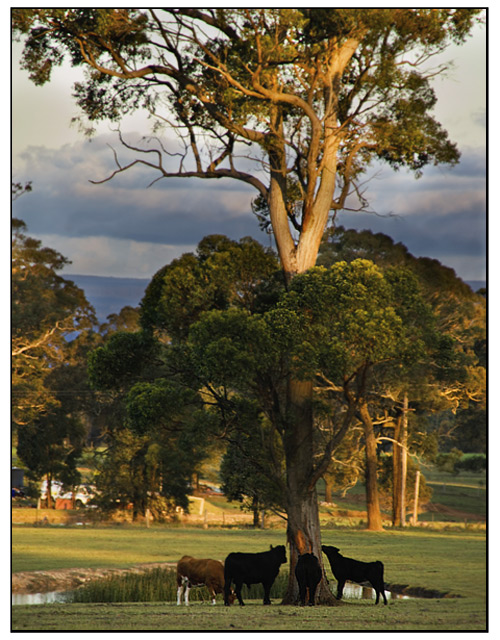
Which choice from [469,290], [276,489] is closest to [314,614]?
[276,489]

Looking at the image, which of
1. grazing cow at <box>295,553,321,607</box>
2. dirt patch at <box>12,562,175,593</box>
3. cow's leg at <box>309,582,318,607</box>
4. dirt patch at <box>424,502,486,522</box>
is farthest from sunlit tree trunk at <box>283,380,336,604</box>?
dirt patch at <box>424,502,486,522</box>

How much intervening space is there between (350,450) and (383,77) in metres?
24.1

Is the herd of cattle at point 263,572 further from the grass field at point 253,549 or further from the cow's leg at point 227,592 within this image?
the grass field at point 253,549

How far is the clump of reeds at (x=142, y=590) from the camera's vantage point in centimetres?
1548

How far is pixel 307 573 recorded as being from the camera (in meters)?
11.6

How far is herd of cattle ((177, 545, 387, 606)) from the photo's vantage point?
10867mm

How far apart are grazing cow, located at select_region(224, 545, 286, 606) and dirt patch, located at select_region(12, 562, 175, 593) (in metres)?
6.98

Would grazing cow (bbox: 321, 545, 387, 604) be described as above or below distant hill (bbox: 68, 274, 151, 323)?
below

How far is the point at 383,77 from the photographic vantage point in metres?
14.0

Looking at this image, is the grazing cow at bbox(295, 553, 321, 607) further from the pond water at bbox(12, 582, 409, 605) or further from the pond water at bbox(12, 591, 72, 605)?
the pond water at bbox(12, 591, 72, 605)

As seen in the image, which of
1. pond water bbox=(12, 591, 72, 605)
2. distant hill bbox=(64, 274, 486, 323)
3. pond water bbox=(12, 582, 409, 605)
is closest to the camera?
pond water bbox=(12, 591, 72, 605)

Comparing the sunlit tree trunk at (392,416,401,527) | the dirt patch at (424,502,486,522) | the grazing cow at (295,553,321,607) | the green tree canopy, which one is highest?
the green tree canopy

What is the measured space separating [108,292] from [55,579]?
18.3 metres

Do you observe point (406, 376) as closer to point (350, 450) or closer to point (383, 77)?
point (350, 450)
